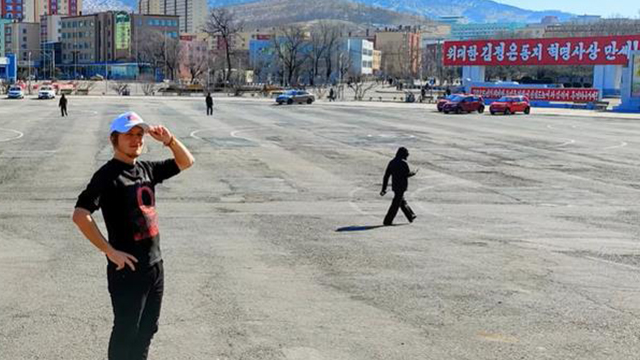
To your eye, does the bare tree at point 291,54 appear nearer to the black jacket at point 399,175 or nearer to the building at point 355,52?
the building at point 355,52

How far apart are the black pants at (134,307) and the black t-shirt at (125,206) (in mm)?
105

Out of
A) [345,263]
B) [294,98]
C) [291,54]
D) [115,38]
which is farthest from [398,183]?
[115,38]

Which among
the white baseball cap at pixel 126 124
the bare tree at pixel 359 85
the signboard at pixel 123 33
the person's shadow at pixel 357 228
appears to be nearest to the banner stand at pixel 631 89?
the bare tree at pixel 359 85

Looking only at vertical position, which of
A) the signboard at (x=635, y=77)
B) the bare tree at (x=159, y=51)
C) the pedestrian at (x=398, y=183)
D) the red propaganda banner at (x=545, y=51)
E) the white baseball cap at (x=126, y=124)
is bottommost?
the pedestrian at (x=398, y=183)

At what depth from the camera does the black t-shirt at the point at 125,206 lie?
5.00 m

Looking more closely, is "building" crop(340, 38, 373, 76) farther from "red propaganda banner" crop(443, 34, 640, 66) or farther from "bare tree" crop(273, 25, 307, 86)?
"red propaganda banner" crop(443, 34, 640, 66)

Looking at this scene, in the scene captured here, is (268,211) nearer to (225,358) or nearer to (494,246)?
(494,246)

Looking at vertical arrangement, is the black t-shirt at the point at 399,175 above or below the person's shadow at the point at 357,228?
above

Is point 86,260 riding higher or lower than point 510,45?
lower

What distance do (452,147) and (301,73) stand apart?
14109 centimetres

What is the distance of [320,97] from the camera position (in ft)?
313

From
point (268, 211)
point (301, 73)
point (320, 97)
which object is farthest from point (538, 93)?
point (301, 73)

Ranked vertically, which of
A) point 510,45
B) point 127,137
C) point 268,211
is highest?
point 510,45

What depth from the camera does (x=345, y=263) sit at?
10383 millimetres
